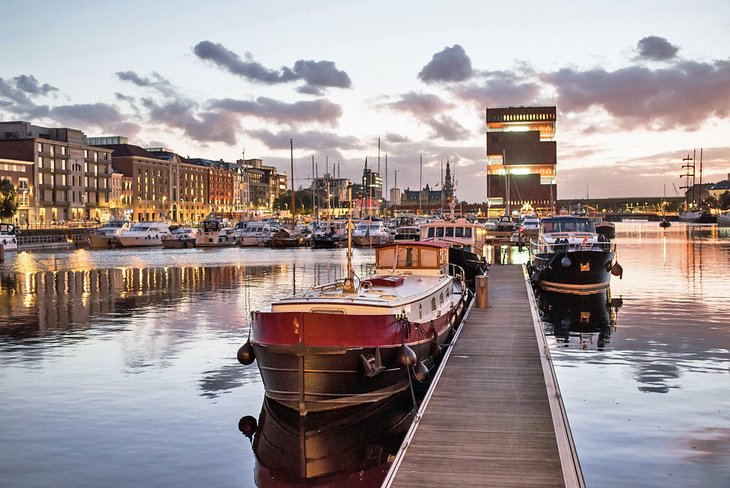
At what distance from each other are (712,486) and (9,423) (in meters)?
16.3

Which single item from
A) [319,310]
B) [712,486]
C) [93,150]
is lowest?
[712,486]

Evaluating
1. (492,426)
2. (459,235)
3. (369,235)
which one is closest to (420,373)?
(492,426)

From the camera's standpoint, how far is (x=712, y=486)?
1491cm

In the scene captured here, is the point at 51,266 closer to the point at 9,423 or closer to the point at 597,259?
the point at 597,259

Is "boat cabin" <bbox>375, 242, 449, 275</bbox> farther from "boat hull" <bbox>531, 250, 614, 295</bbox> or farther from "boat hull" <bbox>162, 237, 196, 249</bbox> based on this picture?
"boat hull" <bbox>162, 237, 196, 249</bbox>

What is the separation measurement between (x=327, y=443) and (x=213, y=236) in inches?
4208

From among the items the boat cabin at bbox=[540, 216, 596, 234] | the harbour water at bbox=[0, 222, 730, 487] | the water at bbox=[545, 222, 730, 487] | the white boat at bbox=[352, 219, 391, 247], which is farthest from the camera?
the white boat at bbox=[352, 219, 391, 247]

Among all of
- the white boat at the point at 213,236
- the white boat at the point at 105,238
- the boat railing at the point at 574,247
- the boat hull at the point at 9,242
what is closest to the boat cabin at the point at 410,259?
the boat railing at the point at 574,247

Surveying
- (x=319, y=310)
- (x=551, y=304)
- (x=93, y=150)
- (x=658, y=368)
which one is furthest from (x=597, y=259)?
(x=93, y=150)

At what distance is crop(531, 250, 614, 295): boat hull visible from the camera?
152 feet

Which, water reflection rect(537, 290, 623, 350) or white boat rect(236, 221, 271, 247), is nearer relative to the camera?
water reflection rect(537, 290, 623, 350)

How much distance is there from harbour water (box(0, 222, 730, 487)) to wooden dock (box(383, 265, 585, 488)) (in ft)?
4.49

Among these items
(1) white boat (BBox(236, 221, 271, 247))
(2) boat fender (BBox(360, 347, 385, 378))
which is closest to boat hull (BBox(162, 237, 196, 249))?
(1) white boat (BBox(236, 221, 271, 247))

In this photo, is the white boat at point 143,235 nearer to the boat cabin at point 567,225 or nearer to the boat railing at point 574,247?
the boat cabin at point 567,225
